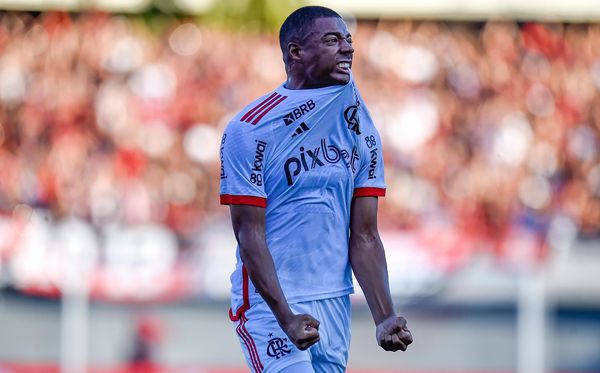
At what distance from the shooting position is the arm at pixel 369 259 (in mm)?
4738

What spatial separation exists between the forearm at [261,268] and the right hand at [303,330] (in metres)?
0.10

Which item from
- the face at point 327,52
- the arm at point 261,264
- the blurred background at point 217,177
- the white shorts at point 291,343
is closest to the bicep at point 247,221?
the arm at point 261,264

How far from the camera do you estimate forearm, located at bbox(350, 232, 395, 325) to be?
477cm

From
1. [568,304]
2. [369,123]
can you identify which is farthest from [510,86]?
[369,123]

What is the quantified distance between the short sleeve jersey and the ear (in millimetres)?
135

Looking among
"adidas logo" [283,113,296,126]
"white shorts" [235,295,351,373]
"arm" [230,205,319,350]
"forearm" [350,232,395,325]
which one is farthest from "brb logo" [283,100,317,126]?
"white shorts" [235,295,351,373]

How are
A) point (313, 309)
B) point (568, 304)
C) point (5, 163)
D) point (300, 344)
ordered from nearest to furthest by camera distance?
point (300, 344) < point (313, 309) < point (568, 304) < point (5, 163)

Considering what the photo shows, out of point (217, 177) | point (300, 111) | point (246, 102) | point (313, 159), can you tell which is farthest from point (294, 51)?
point (246, 102)

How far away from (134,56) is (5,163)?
6.29 ft

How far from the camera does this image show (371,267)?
15.8 feet

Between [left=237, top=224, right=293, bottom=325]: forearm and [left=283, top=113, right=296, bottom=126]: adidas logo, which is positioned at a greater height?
[left=283, top=113, right=296, bottom=126]: adidas logo

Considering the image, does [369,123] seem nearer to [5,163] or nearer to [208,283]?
[208,283]

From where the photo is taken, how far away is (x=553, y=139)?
42.2 ft

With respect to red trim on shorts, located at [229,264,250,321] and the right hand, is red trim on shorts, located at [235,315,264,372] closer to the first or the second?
red trim on shorts, located at [229,264,250,321]
